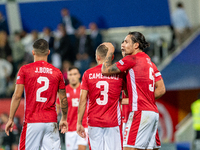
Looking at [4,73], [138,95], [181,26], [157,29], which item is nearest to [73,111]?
[138,95]

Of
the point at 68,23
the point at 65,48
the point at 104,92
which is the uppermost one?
the point at 68,23

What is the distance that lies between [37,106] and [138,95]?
1734mm

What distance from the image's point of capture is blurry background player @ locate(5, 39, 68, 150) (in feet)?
20.2

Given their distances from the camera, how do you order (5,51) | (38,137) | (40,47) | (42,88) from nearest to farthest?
(38,137) → (42,88) → (40,47) → (5,51)

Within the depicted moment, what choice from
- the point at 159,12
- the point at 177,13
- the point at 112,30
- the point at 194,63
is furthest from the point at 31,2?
the point at 194,63

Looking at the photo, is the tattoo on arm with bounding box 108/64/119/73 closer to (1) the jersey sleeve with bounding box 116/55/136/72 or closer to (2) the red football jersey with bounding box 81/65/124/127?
(1) the jersey sleeve with bounding box 116/55/136/72

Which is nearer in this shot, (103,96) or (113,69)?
(113,69)

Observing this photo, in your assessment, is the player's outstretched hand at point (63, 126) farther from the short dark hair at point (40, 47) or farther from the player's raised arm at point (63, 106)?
the short dark hair at point (40, 47)

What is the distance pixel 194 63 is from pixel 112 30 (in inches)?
226

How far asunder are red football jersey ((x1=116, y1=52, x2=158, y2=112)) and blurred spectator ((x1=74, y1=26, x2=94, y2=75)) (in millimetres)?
9642

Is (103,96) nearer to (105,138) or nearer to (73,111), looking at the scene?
(105,138)

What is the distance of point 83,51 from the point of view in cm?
1614

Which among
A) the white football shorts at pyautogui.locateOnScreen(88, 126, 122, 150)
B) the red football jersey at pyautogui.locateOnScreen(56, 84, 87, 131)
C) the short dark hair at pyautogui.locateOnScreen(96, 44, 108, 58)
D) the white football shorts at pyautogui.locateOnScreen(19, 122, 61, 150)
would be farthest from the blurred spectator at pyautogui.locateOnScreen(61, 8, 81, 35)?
the white football shorts at pyautogui.locateOnScreen(19, 122, 61, 150)

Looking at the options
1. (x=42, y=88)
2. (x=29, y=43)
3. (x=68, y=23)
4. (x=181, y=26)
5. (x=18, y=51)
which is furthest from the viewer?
(x=68, y=23)
